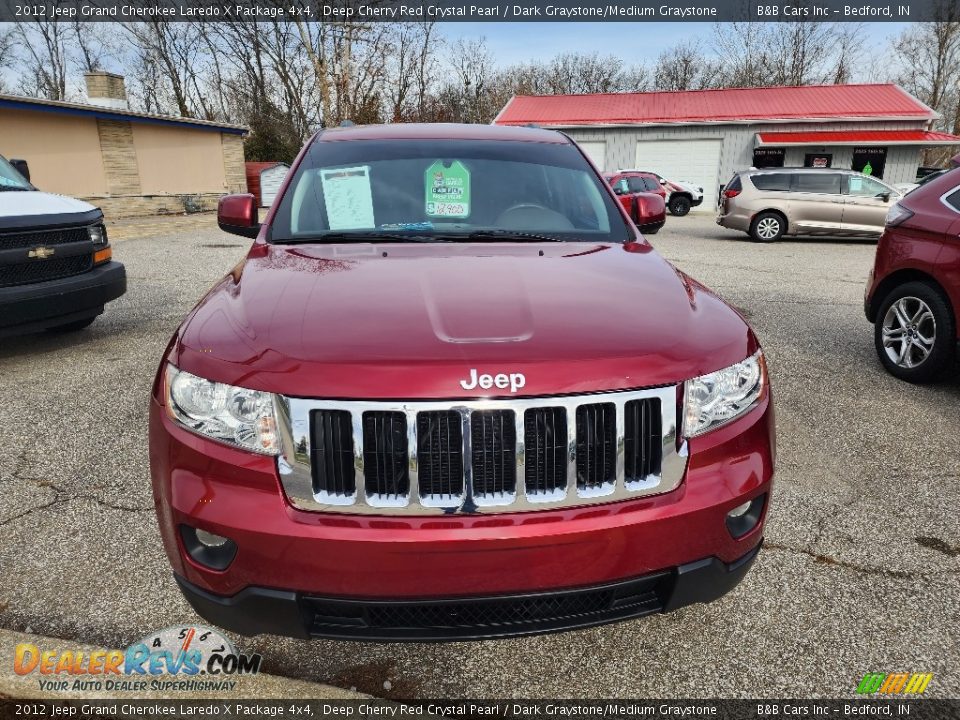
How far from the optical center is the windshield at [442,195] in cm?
276

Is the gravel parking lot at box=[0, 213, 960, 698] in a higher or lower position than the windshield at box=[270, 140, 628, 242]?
lower

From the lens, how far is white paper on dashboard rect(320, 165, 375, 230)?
279cm

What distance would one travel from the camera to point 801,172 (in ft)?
48.7

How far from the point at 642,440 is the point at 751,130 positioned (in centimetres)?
3175

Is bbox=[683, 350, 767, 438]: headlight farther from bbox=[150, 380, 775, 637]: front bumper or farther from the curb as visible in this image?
the curb

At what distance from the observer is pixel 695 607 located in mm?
2352

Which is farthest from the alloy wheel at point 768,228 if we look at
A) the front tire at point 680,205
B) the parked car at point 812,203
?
the front tire at point 680,205

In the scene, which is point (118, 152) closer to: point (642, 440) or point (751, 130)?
point (642, 440)

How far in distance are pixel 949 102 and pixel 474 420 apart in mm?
58328

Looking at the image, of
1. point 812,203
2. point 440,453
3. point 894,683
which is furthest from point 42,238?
point 812,203

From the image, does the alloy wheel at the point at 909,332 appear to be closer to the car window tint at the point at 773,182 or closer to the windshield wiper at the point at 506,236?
the windshield wiper at the point at 506,236

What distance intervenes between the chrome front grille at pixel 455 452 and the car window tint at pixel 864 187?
51.5 feet

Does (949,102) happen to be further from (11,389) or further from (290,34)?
(11,389)

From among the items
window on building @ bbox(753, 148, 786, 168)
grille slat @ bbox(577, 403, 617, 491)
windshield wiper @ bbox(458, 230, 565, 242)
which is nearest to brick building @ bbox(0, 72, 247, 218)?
windshield wiper @ bbox(458, 230, 565, 242)
